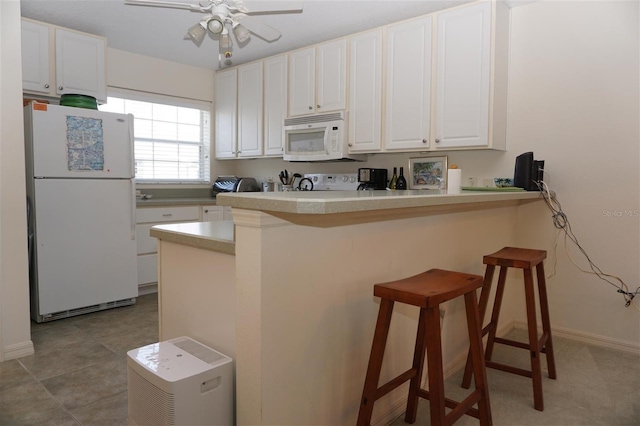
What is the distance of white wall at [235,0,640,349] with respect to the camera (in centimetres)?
274

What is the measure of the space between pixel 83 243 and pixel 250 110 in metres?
2.17

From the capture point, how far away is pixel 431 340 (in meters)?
1.36

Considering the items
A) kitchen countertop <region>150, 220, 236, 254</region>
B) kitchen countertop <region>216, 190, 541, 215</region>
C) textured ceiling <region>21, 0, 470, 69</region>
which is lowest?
kitchen countertop <region>150, 220, 236, 254</region>

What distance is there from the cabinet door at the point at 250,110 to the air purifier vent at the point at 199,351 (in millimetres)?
3280

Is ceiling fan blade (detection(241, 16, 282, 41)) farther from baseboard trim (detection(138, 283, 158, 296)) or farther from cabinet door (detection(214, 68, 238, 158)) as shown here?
baseboard trim (detection(138, 283, 158, 296))

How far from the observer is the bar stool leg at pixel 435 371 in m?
1.31

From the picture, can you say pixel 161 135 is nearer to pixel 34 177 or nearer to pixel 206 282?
pixel 34 177

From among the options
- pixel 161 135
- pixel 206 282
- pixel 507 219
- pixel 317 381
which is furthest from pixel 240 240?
pixel 161 135

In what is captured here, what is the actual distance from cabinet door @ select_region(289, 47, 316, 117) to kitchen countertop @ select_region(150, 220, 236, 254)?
2.45 m

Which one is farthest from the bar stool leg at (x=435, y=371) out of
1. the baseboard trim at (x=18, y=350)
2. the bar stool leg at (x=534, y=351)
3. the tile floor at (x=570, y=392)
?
the baseboard trim at (x=18, y=350)

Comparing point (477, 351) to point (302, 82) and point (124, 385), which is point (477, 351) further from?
point (302, 82)

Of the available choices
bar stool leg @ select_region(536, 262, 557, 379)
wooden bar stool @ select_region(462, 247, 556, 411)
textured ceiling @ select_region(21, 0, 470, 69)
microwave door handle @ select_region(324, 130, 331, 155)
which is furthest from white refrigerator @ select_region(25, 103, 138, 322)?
bar stool leg @ select_region(536, 262, 557, 379)

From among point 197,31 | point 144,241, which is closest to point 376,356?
point 197,31

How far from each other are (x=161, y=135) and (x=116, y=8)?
5.29 ft
